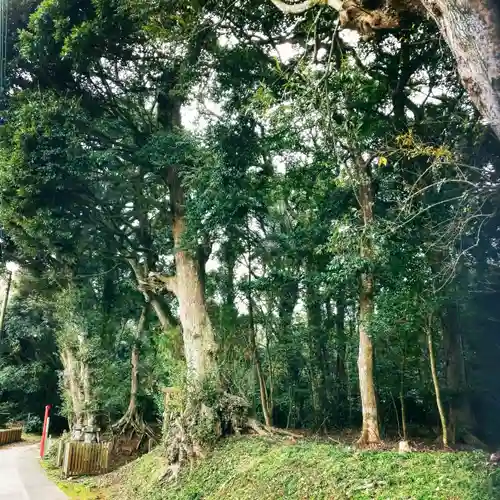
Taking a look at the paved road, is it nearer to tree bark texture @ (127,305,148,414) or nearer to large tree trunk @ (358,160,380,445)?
tree bark texture @ (127,305,148,414)

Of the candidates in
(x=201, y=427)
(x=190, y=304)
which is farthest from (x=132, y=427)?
(x=201, y=427)

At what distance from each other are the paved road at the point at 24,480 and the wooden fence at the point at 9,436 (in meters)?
2.68

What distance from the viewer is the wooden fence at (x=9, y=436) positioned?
17.3 meters

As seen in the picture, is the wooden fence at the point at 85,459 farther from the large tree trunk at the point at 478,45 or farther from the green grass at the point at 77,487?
the large tree trunk at the point at 478,45

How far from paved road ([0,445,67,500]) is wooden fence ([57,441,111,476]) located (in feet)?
1.84

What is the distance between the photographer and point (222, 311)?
1360 cm

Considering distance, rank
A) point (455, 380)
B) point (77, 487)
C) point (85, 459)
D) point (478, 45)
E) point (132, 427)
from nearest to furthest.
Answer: point (478, 45) < point (77, 487) < point (85, 459) < point (455, 380) < point (132, 427)

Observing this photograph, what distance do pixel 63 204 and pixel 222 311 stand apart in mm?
4994

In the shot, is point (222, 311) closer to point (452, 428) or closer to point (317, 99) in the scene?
point (452, 428)

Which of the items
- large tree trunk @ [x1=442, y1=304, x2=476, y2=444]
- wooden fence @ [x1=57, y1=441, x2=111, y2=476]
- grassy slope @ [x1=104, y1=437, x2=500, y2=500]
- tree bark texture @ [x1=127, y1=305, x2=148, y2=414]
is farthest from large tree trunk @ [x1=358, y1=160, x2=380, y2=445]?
tree bark texture @ [x1=127, y1=305, x2=148, y2=414]

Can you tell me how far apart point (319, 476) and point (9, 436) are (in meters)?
15.7

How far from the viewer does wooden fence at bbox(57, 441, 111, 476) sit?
11.1m

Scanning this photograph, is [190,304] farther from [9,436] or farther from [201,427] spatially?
[9,436]

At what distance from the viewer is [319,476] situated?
5863 millimetres
